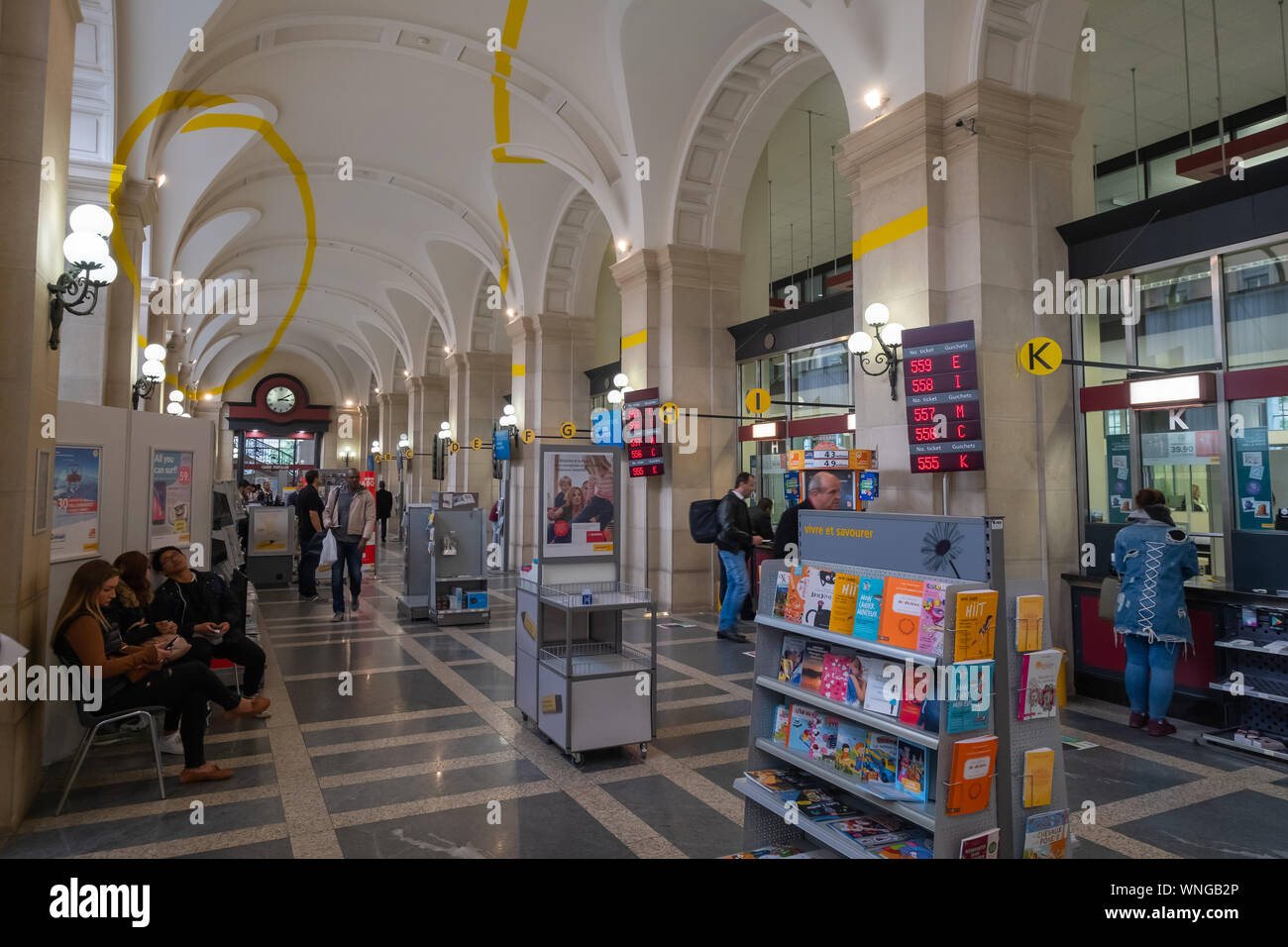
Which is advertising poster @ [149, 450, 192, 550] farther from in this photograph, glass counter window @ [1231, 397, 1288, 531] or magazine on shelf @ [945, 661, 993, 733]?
glass counter window @ [1231, 397, 1288, 531]

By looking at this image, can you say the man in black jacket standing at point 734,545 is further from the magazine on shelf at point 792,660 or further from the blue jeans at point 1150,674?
the magazine on shelf at point 792,660

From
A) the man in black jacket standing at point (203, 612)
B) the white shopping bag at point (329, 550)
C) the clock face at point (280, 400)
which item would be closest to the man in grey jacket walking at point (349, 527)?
the white shopping bag at point (329, 550)

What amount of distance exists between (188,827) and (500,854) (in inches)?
66.8

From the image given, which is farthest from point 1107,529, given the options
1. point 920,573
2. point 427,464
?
point 427,464

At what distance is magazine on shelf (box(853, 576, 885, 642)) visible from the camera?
2.97 m

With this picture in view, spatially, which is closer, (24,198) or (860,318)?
(24,198)

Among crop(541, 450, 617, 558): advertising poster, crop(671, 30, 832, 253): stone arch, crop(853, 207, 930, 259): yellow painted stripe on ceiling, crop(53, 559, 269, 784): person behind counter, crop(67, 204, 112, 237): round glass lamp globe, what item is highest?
crop(671, 30, 832, 253): stone arch

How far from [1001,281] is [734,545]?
3851 millimetres

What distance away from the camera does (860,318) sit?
25.2 ft

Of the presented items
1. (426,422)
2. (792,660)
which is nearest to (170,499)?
(792,660)

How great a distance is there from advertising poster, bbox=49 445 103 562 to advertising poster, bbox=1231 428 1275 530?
8295 mm

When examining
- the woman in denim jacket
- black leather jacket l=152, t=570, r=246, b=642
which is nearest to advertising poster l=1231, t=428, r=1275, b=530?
the woman in denim jacket

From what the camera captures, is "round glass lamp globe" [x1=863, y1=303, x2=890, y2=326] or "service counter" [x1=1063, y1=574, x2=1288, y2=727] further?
"round glass lamp globe" [x1=863, y1=303, x2=890, y2=326]
